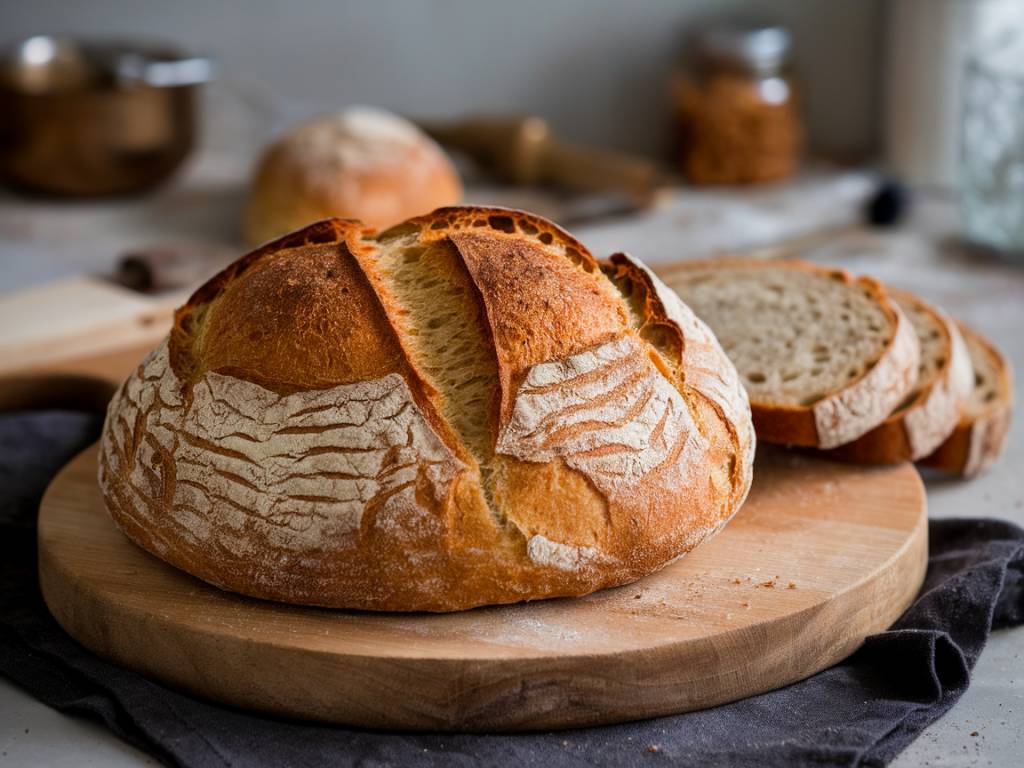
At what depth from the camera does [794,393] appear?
2.30 meters

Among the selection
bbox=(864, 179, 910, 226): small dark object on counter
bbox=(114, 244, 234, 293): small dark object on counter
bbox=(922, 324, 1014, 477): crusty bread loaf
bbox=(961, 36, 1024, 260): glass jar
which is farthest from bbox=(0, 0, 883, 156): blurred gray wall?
bbox=(922, 324, 1014, 477): crusty bread loaf

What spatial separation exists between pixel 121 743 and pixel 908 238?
3139 mm

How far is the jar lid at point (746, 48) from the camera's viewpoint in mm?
4344

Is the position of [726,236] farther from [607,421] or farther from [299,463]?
[299,463]

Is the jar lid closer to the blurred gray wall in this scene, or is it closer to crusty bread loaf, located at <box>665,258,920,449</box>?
the blurred gray wall

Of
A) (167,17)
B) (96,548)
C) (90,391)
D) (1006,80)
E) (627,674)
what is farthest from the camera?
(167,17)

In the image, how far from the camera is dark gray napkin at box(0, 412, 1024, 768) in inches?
67.9

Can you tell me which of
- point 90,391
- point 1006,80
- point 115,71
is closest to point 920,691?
point 90,391

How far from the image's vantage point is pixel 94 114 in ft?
13.6

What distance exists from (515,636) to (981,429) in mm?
1150

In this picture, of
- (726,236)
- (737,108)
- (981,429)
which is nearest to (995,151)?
(726,236)

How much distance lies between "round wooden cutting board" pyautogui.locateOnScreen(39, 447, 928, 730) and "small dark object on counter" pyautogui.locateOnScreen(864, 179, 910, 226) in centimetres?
237

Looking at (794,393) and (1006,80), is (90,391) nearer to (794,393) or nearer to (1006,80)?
(794,393)

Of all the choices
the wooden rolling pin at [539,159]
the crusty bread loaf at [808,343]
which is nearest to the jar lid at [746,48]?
the wooden rolling pin at [539,159]
